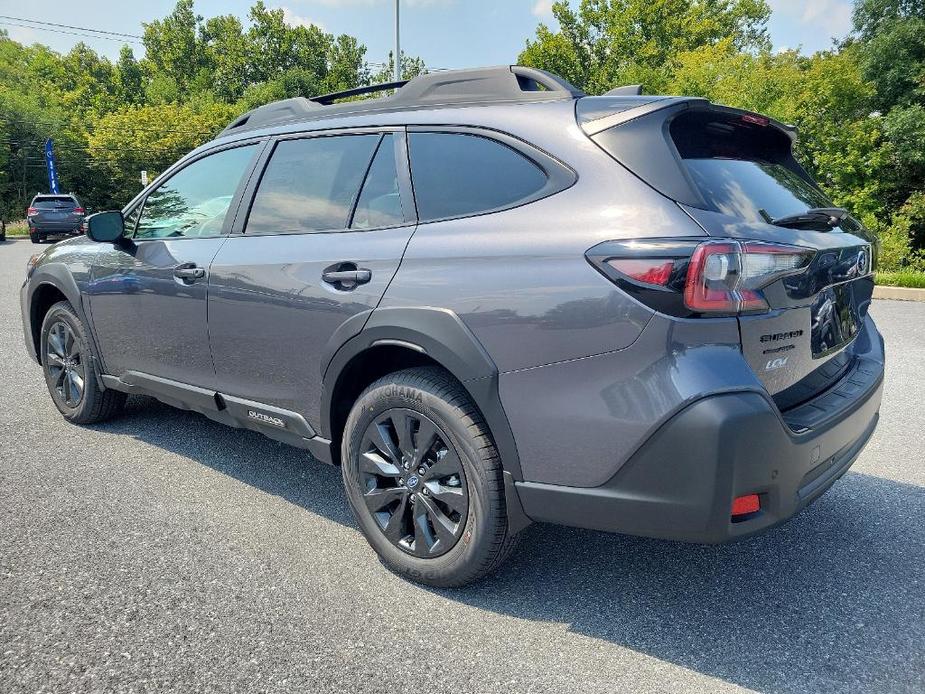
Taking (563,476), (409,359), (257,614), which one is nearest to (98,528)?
(257,614)

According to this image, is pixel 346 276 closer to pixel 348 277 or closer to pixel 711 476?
pixel 348 277

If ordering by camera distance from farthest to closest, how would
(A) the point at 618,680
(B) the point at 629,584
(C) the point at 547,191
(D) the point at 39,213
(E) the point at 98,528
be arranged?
(D) the point at 39,213
(E) the point at 98,528
(B) the point at 629,584
(C) the point at 547,191
(A) the point at 618,680

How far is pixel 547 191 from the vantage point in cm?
234

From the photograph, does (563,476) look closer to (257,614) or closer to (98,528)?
(257,614)

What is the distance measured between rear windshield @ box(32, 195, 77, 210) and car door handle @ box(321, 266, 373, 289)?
1010 inches

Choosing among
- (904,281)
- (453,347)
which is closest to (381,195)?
(453,347)

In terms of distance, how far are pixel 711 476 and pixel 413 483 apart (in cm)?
110

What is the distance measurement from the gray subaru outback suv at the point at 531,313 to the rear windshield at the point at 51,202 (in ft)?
81.0

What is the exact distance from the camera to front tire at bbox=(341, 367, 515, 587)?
7.95 feet

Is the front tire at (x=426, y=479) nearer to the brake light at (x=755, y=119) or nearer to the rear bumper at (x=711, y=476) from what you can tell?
the rear bumper at (x=711, y=476)

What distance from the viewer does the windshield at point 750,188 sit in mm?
2227

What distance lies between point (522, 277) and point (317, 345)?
0.99 metres

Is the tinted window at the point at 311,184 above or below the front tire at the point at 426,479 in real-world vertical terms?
above

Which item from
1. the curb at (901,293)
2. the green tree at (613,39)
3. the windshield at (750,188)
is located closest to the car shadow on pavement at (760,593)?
the windshield at (750,188)
